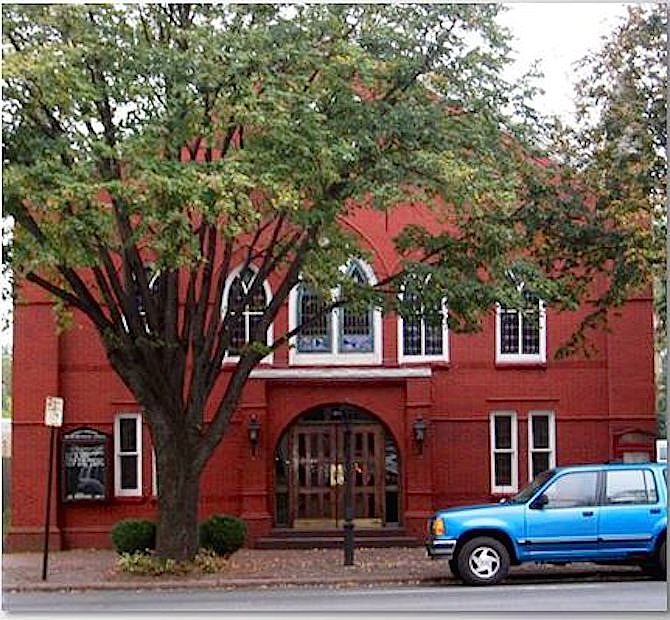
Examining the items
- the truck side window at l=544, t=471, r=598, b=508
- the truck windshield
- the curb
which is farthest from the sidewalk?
the truck side window at l=544, t=471, r=598, b=508

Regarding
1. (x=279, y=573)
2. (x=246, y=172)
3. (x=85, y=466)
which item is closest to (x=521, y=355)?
(x=279, y=573)

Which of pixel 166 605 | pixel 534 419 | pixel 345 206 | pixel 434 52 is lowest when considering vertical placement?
pixel 166 605

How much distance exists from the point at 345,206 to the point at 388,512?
8068mm

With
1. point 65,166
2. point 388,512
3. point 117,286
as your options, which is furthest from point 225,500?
point 65,166

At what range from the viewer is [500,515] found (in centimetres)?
1862

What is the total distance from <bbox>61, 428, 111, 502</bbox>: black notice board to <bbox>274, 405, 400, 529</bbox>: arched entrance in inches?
119

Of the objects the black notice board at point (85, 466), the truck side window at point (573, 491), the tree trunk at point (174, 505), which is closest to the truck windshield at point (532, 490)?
the truck side window at point (573, 491)

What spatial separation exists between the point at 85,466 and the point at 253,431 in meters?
2.98

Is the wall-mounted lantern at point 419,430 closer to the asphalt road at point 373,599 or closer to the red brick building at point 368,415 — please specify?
the red brick building at point 368,415

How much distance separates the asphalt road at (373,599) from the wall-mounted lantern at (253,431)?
6.17 m

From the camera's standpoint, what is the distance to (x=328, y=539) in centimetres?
2469

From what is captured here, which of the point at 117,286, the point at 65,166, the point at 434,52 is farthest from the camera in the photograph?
the point at 117,286

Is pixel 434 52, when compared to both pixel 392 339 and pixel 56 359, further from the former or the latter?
pixel 56 359

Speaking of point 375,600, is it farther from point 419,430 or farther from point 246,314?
point 246,314
